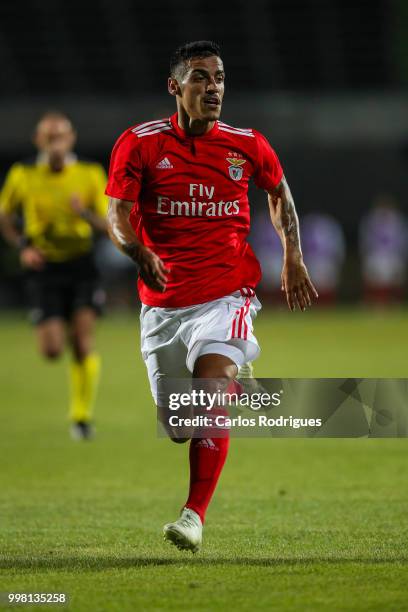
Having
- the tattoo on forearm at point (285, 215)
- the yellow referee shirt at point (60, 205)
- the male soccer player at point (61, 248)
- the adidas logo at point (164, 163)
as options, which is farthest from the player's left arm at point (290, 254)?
the yellow referee shirt at point (60, 205)

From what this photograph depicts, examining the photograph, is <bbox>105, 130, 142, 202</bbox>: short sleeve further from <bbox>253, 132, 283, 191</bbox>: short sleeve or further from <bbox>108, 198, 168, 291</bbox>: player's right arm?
<bbox>253, 132, 283, 191</bbox>: short sleeve

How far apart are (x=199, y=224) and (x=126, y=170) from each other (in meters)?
0.49

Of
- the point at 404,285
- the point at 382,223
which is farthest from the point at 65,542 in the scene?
the point at 404,285

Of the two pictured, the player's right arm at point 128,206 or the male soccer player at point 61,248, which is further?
the male soccer player at point 61,248

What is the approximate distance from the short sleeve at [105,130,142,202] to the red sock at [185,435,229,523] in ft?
3.86

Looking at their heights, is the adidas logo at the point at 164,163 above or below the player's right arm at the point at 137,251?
above

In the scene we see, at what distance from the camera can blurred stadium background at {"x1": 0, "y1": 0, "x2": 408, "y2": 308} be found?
92.0 ft

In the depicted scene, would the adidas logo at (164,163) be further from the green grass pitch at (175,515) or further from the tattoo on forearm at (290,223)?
the green grass pitch at (175,515)

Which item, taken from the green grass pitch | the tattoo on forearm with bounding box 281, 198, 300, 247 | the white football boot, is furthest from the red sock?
the tattoo on forearm with bounding box 281, 198, 300, 247

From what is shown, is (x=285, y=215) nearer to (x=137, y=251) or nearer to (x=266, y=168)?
(x=266, y=168)

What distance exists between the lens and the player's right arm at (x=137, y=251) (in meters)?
5.46

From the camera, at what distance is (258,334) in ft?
69.8

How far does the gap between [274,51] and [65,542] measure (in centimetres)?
2741

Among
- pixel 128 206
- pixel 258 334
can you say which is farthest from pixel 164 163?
pixel 258 334
